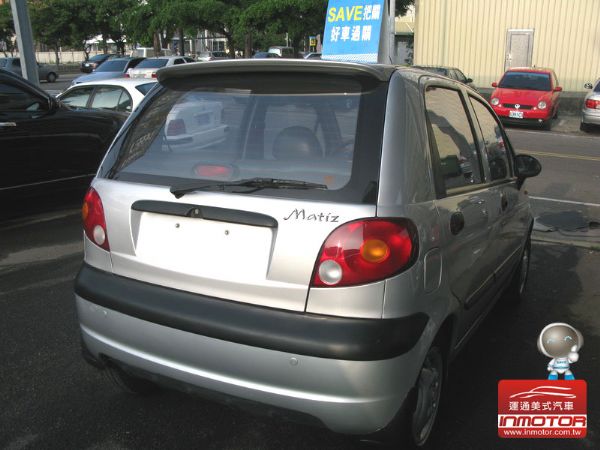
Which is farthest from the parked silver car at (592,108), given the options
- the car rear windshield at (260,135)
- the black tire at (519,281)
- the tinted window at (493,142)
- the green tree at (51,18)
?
the green tree at (51,18)

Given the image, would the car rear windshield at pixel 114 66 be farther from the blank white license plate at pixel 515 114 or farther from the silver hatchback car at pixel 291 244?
the silver hatchback car at pixel 291 244

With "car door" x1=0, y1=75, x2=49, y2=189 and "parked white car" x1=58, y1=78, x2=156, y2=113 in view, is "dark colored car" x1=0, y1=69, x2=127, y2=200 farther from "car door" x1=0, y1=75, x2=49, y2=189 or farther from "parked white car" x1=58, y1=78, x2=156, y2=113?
"parked white car" x1=58, y1=78, x2=156, y2=113

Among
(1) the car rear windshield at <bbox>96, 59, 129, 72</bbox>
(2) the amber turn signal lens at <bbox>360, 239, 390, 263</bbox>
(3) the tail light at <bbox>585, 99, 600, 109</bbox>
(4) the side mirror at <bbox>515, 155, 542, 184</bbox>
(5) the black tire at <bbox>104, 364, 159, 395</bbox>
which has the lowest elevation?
(3) the tail light at <bbox>585, 99, 600, 109</bbox>

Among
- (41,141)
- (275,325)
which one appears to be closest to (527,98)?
(41,141)

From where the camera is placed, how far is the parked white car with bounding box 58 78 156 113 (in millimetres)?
9156

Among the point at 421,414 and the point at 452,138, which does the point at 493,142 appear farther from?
the point at 421,414

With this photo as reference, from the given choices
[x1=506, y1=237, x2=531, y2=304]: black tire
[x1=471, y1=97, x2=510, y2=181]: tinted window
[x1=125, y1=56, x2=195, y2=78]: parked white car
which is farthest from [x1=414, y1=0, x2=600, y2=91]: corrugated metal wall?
[x1=471, y1=97, x2=510, y2=181]: tinted window

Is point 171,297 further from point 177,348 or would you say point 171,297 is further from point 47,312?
point 47,312

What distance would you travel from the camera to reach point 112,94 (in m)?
9.34

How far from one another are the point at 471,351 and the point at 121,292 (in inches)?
88.5

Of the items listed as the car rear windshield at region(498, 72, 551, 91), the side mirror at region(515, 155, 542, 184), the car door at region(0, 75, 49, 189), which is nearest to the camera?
the side mirror at region(515, 155, 542, 184)

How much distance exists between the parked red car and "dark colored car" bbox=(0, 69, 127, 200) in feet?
39.9

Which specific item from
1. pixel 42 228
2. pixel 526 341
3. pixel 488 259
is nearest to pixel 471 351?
pixel 526 341

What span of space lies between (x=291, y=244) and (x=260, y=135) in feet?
2.01
